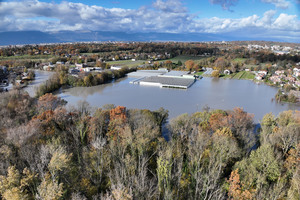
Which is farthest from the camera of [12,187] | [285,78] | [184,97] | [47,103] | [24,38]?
[24,38]

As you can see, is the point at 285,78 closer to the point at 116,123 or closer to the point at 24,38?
the point at 116,123

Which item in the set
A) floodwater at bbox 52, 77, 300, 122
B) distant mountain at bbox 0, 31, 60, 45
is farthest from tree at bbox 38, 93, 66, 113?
distant mountain at bbox 0, 31, 60, 45

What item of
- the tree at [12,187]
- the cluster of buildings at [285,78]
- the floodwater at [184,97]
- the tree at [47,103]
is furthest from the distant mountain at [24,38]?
the tree at [12,187]

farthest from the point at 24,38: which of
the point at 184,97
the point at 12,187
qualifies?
the point at 12,187

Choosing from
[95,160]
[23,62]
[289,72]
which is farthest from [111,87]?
[289,72]

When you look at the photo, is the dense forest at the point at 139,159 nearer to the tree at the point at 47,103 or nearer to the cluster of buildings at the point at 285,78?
the tree at the point at 47,103

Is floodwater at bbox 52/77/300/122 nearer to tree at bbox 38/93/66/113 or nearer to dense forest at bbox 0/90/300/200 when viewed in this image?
tree at bbox 38/93/66/113

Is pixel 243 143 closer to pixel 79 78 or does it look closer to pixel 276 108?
pixel 276 108
